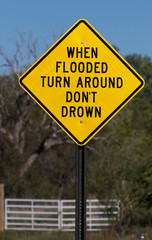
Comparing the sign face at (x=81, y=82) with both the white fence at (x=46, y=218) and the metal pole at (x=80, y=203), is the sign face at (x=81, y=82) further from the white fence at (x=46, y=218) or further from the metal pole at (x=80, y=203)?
the white fence at (x=46, y=218)

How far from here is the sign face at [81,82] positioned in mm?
4824

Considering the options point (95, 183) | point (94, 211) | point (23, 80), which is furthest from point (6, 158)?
point (23, 80)

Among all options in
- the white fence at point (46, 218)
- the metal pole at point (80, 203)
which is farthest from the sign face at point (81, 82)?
the white fence at point (46, 218)

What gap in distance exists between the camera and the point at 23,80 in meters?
4.88

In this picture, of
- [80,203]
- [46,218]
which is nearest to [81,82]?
[80,203]

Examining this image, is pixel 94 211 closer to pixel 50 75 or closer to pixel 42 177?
pixel 42 177

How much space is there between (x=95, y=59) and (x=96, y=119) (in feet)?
1.82

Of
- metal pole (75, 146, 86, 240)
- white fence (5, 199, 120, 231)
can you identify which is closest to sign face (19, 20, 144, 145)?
metal pole (75, 146, 86, 240)

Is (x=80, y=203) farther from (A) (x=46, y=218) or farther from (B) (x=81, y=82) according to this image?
(A) (x=46, y=218)

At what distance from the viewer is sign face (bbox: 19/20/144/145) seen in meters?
4.82

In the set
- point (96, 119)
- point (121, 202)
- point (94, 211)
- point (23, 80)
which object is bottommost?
point (94, 211)

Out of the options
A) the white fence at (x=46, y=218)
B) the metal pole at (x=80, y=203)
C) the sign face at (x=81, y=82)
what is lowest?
the white fence at (x=46, y=218)

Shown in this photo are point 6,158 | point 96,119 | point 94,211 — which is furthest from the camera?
point 6,158

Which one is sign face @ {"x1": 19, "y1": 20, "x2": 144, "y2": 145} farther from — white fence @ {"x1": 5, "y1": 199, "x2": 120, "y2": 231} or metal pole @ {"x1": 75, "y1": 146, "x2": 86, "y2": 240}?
white fence @ {"x1": 5, "y1": 199, "x2": 120, "y2": 231}
